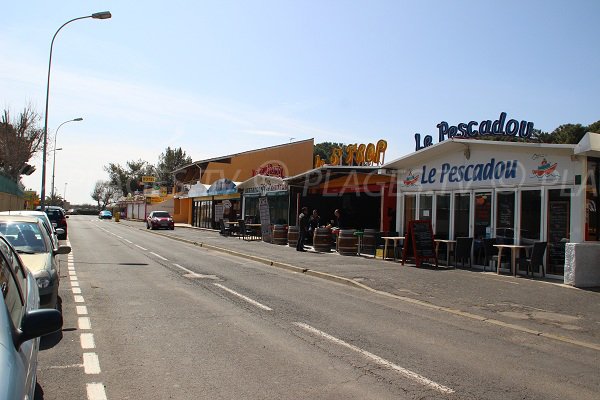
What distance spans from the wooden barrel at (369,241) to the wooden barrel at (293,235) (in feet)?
15.8

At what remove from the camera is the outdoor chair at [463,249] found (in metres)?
15.7

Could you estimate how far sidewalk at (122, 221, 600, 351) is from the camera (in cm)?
855

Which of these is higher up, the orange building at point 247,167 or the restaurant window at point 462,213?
the orange building at point 247,167

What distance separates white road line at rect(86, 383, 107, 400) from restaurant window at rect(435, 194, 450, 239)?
13817 mm

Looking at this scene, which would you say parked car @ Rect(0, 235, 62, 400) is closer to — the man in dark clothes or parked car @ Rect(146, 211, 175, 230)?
the man in dark clothes

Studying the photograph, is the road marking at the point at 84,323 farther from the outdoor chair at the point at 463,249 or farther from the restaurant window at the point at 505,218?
the restaurant window at the point at 505,218

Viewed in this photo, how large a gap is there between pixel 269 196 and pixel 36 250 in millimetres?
21300

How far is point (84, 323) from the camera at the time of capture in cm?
772

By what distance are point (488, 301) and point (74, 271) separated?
34.5 feet

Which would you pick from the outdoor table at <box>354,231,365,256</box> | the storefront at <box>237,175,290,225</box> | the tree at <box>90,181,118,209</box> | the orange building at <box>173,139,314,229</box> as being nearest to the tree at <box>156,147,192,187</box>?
the tree at <box>90,181,118,209</box>

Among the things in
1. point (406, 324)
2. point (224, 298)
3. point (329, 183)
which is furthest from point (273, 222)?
point (406, 324)

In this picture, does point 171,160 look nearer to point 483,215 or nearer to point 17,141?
point 17,141

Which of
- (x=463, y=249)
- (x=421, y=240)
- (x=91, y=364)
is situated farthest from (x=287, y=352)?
(x=463, y=249)

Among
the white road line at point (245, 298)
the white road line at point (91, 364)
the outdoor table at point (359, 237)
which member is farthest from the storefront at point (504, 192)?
the white road line at point (91, 364)
